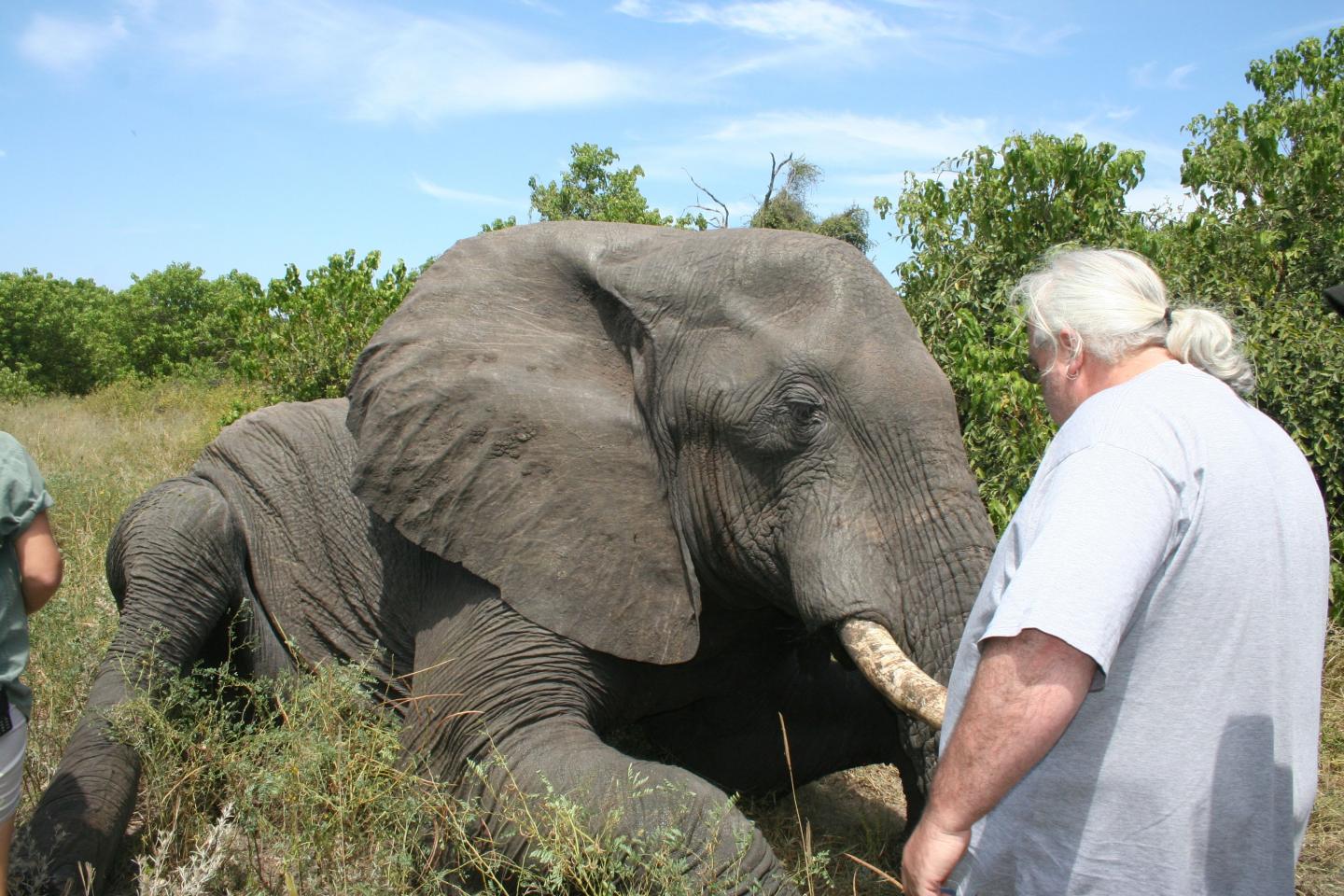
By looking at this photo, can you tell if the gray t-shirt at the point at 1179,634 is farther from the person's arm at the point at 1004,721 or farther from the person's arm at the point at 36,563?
the person's arm at the point at 36,563

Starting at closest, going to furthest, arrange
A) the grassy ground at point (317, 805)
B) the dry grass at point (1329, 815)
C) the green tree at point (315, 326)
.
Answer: the grassy ground at point (317, 805) < the dry grass at point (1329, 815) < the green tree at point (315, 326)

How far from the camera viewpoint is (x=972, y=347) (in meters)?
6.30

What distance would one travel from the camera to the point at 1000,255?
6973 mm

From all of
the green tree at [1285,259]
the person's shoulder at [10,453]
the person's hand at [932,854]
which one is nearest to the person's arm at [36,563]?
the person's shoulder at [10,453]

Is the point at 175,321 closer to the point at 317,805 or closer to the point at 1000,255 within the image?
the point at 1000,255

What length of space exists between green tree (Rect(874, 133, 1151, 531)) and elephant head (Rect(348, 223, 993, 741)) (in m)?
2.74

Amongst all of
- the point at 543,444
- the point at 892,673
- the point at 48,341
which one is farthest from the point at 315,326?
the point at 48,341

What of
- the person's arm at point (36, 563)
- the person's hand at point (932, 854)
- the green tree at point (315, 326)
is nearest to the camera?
the person's hand at point (932, 854)

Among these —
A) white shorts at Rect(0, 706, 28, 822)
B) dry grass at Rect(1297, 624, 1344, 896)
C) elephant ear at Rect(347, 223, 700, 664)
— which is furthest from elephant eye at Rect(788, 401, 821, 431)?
dry grass at Rect(1297, 624, 1344, 896)

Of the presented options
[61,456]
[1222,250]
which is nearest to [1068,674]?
[1222,250]

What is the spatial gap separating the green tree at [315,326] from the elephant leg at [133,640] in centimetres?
497

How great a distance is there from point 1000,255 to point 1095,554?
5.30 meters

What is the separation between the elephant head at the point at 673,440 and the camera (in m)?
3.39

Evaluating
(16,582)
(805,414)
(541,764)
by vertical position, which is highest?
(805,414)
